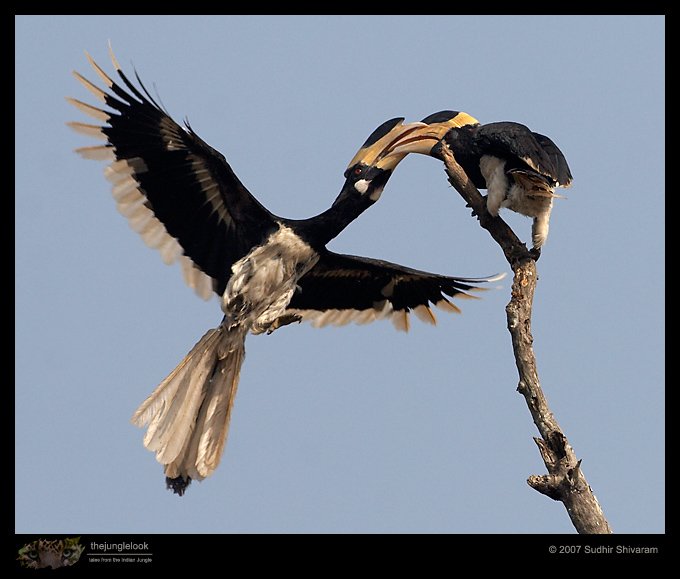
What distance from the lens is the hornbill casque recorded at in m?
5.08

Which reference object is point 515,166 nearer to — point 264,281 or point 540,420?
point 540,420

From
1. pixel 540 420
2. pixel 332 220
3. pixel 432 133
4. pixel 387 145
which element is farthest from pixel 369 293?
pixel 540 420

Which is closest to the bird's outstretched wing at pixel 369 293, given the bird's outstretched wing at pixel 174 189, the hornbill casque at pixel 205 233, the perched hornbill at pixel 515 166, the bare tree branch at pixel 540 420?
the hornbill casque at pixel 205 233

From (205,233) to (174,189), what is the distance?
1.16ft

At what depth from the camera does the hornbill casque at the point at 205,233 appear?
5082 mm

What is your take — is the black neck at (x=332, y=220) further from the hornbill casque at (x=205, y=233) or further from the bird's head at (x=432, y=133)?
the bird's head at (x=432, y=133)

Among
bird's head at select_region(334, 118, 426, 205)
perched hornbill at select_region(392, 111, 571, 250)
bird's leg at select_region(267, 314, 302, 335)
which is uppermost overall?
bird's head at select_region(334, 118, 426, 205)

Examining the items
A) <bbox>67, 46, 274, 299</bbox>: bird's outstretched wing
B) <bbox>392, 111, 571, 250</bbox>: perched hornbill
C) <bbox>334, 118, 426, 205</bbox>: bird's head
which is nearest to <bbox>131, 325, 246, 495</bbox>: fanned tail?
<bbox>67, 46, 274, 299</bbox>: bird's outstretched wing

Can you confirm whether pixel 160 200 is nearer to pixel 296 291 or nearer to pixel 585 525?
pixel 296 291

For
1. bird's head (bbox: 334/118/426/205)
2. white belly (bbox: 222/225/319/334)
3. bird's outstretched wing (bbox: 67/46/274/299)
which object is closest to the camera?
bird's outstretched wing (bbox: 67/46/274/299)

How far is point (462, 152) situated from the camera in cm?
517

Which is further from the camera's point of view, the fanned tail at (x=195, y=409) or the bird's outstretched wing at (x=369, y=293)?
the bird's outstretched wing at (x=369, y=293)

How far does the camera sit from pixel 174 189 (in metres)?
5.27

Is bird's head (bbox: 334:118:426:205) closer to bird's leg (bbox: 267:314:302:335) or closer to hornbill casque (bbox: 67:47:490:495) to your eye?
hornbill casque (bbox: 67:47:490:495)
